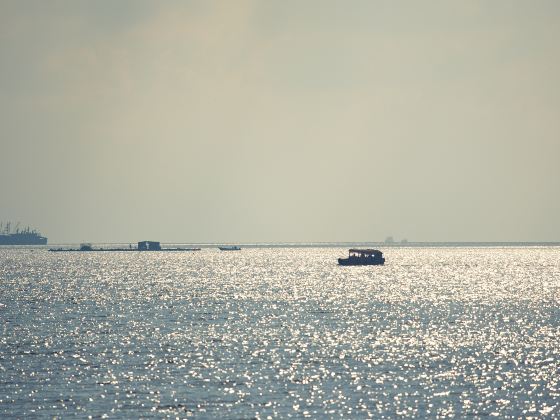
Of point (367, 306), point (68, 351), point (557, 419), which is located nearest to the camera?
point (557, 419)

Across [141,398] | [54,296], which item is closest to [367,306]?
[54,296]

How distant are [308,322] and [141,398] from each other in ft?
169

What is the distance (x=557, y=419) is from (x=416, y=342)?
116ft

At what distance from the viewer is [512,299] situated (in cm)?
15625

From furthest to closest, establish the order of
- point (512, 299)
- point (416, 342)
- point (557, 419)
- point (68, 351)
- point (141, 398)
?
1. point (512, 299)
2. point (416, 342)
3. point (68, 351)
4. point (141, 398)
5. point (557, 419)

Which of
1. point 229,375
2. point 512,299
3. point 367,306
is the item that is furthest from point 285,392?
point 512,299

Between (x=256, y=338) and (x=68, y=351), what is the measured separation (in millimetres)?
19918

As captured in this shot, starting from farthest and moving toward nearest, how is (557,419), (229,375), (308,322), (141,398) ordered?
A: (308,322) < (229,375) < (141,398) < (557,419)

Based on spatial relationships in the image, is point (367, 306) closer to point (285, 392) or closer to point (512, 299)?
point (512, 299)

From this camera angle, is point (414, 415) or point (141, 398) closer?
point (414, 415)

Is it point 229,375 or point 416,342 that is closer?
A: point 229,375

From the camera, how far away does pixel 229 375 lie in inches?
2800

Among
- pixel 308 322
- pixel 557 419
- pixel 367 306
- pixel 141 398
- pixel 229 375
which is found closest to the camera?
pixel 557 419

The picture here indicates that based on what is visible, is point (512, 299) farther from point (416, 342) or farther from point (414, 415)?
point (414, 415)
